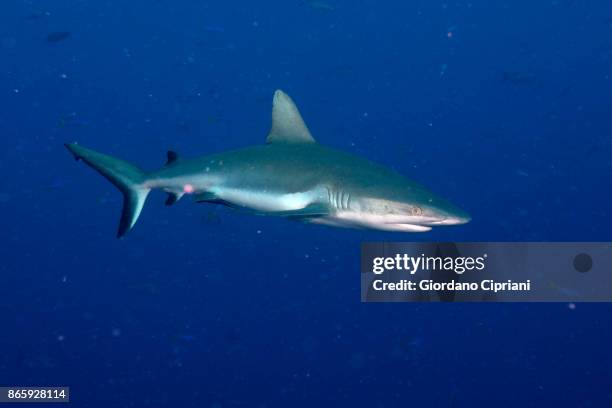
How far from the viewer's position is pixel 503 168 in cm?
5331

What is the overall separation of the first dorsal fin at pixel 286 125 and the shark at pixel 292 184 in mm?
12

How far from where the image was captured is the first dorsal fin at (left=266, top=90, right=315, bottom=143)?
634 centimetres

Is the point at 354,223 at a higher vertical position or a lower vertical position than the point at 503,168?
lower

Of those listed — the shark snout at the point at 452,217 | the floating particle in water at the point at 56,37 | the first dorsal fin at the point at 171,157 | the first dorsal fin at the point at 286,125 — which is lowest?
the shark snout at the point at 452,217

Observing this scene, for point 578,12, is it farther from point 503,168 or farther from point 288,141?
point 288,141

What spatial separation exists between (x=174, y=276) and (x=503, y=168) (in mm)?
40754

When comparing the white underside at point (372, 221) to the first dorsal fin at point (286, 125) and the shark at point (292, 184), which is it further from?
the first dorsal fin at point (286, 125)

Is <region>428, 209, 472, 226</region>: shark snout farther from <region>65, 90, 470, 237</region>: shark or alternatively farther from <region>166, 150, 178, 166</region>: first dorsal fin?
<region>166, 150, 178, 166</region>: first dorsal fin

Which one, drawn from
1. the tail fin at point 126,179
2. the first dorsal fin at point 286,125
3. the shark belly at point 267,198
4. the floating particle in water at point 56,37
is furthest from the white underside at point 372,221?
the floating particle in water at point 56,37

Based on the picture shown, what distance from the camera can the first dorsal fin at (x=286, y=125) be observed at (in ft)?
20.8

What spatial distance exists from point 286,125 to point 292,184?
999 mm

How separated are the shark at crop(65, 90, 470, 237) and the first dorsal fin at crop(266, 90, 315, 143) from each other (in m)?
0.01

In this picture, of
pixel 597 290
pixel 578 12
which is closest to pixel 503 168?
pixel 597 290

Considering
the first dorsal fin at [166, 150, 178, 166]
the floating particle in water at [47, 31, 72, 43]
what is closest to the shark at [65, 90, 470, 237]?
the first dorsal fin at [166, 150, 178, 166]
